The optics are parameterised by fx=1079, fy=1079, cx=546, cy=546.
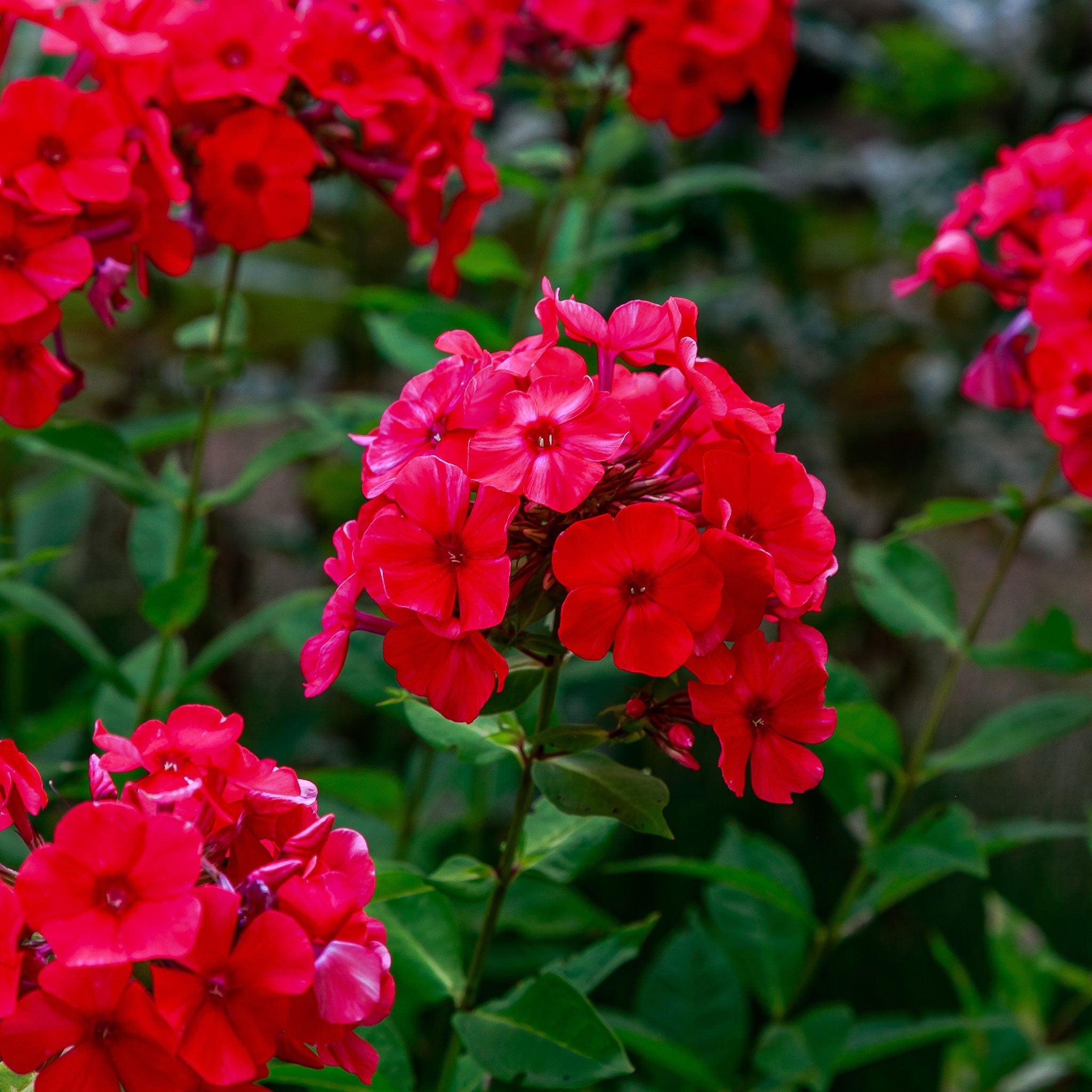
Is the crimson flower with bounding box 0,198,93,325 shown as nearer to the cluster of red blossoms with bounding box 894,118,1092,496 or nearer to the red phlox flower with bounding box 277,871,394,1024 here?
the red phlox flower with bounding box 277,871,394,1024

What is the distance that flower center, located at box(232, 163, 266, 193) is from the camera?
2.60 ft

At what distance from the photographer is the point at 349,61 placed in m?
0.82

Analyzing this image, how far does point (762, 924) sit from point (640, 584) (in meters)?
0.71

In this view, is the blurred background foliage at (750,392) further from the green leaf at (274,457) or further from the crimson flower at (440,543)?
the crimson flower at (440,543)

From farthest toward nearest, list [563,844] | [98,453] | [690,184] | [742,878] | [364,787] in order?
[690,184] → [364,787] → [98,453] → [742,878] → [563,844]

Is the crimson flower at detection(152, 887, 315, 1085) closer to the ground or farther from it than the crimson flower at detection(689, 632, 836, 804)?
closer to the ground

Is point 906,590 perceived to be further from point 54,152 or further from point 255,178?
point 54,152

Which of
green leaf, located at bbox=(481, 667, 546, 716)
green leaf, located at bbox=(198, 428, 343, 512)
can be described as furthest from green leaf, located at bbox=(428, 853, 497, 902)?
green leaf, located at bbox=(198, 428, 343, 512)

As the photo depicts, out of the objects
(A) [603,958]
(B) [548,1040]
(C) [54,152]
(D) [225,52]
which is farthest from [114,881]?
(D) [225,52]

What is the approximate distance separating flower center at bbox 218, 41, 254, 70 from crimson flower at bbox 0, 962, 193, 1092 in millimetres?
628

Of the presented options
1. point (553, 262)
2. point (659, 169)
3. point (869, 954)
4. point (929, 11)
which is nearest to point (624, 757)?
point (869, 954)

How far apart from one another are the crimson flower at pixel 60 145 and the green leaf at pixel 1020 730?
0.85 metres

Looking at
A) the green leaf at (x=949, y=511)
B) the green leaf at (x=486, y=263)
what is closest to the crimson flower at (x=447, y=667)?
the green leaf at (x=949, y=511)

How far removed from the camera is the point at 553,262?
140 centimetres
